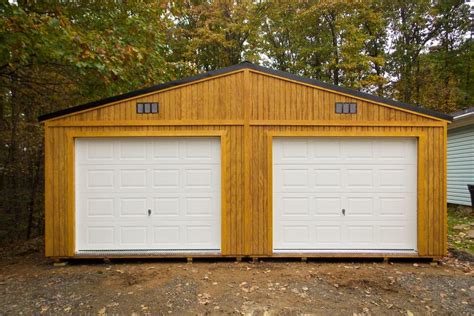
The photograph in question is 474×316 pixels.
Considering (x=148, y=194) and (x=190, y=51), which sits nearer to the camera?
(x=148, y=194)

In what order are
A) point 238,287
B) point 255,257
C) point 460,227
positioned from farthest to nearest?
point 460,227
point 255,257
point 238,287

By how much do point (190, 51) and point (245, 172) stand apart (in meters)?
9.52

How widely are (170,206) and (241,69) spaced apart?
2722 millimetres

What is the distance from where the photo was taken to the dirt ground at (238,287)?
11.7 feet

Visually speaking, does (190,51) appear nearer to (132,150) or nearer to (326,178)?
(132,150)

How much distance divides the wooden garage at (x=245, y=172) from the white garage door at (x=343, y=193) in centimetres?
2

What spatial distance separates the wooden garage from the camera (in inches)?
200

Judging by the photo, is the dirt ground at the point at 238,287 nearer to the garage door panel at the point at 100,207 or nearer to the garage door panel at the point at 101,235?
the garage door panel at the point at 101,235

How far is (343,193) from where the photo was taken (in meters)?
5.21

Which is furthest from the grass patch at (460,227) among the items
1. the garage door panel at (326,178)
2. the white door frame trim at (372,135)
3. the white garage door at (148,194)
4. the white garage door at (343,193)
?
the white garage door at (148,194)

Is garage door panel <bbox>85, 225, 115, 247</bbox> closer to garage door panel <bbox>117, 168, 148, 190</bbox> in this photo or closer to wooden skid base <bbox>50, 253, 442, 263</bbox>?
wooden skid base <bbox>50, 253, 442, 263</bbox>

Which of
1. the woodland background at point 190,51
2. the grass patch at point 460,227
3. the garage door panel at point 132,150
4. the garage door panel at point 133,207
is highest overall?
the woodland background at point 190,51

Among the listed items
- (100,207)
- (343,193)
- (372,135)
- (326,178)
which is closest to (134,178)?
(100,207)

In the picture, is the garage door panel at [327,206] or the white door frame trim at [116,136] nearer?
the white door frame trim at [116,136]
